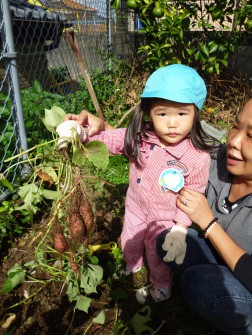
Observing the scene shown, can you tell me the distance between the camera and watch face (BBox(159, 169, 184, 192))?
4.85 feet

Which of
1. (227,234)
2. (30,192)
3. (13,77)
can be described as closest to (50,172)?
(30,192)

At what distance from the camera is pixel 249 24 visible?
3.34 meters

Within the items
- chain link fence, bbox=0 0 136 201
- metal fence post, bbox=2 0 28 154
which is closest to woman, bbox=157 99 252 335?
chain link fence, bbox=0 0 136 201

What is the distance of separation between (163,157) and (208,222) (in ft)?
1.22

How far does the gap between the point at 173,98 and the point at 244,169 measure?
0.42 metres

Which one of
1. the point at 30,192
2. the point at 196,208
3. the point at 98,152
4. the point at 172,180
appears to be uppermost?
the point at 98,152

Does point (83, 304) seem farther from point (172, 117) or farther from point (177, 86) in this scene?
point (177, 86)

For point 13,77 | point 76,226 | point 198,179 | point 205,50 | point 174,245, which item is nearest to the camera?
point 76,226

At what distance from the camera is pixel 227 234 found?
1455 millimetres

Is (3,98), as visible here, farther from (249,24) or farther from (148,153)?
(249,24)

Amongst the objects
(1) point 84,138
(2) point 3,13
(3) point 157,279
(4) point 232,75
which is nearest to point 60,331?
(3) point 157,279

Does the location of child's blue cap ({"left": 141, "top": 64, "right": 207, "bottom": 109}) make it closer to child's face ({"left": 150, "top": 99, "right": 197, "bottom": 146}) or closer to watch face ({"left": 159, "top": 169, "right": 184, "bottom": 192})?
child's face ({"left": 150, "top": 99, "right": 197, "bottom": 146})

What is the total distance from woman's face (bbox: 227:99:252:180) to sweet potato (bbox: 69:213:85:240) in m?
0.68

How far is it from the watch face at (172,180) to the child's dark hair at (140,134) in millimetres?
155
